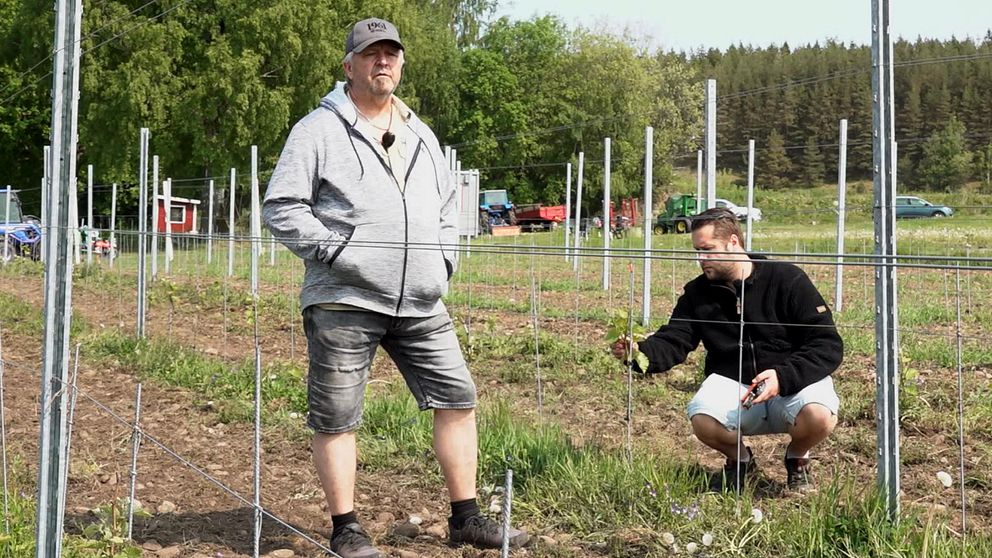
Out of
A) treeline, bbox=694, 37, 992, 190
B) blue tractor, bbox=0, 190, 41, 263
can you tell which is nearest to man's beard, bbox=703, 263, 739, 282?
blue tractor, bbox=0, 190, 41, 263

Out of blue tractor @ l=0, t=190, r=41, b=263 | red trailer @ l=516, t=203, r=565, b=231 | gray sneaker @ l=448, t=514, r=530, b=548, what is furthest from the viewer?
red trailer @ l=516, t=203, r=565, b=231

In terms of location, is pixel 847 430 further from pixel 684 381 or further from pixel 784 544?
pixel 784 544

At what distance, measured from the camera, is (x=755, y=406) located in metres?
3.58

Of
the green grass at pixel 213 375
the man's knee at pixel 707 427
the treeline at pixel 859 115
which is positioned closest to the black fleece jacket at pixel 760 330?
the man's knee at pixel 707 427

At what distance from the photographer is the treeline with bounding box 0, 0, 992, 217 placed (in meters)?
23.6

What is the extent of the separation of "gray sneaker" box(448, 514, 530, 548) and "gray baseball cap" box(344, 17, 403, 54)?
1333mm

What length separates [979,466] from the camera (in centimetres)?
378

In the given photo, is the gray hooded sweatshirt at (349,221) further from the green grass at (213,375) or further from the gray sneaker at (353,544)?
the green grass at (213,375)

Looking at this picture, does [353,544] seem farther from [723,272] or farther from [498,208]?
[498,208]

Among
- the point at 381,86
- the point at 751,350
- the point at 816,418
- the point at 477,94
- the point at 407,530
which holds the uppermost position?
the point at 477,94

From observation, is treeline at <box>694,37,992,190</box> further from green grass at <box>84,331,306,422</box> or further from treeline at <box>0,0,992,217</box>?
green grass at <box>84,331,306,422</box>

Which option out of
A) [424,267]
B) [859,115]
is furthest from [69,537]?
[859,115]

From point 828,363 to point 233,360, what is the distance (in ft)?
14.6

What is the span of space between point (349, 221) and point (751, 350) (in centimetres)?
143
